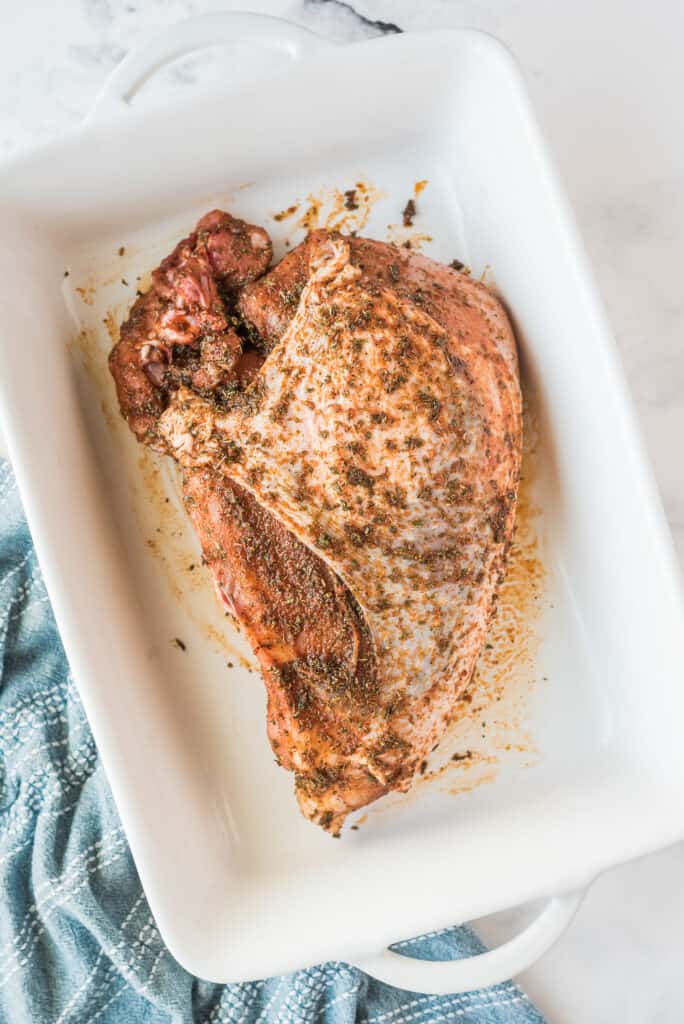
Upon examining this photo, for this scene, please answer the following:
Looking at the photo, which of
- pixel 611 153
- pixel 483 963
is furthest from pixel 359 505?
pixel 611 153

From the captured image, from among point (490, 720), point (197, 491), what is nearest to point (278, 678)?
point (197, 491)

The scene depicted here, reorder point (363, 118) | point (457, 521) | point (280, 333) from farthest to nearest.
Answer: point (363, 118) < point (280, 333) < point (457, 521)

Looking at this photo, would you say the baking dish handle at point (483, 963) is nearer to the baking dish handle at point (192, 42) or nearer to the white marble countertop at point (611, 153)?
the white marble countertop at point (611, 153)

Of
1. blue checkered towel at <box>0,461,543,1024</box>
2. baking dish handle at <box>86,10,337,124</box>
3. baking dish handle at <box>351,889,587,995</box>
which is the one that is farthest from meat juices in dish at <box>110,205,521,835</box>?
blue checkered towel at <box>0,461,543,1024</box>

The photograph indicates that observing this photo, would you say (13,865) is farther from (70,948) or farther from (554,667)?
(554,667)

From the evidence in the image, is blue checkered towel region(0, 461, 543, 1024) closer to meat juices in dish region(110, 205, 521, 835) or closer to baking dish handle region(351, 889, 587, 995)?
baking dish handle region(351, 889, 587, 995)

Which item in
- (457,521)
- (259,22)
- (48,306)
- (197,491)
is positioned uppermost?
(259,22)
